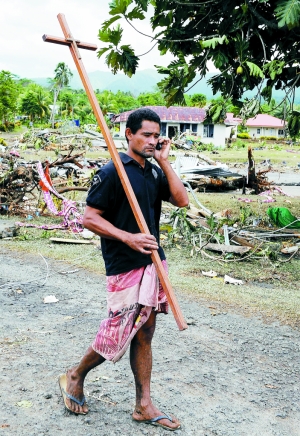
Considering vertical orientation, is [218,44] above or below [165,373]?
above

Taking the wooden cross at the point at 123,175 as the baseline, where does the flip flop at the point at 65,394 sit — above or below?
below

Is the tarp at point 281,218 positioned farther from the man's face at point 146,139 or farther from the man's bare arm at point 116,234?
the man's bare arm at point 116,234

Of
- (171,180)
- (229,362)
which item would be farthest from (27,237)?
(171,180)

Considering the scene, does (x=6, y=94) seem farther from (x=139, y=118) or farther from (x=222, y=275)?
(x=139, y=118)

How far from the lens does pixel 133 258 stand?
294 centimetres

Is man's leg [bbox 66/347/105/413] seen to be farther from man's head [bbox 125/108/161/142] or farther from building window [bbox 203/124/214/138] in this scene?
building window [bbox 203/124/214/138]

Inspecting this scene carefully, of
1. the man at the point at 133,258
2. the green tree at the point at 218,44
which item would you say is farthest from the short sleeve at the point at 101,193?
the green tree at the point at 218,44

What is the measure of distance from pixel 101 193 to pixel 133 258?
0.40m

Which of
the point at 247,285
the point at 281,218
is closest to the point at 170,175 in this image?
the point at 247,285

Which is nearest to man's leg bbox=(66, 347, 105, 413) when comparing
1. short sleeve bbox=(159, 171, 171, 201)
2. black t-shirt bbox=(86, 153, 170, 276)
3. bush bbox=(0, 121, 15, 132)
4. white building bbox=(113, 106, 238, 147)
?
black t-shirt bbox=(86, 153, 170, 276)

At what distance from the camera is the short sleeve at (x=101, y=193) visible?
9.48 feet

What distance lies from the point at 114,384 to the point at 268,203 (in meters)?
10.7

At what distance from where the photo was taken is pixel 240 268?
736cm

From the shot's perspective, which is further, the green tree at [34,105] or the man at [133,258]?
the green tree at [34,105]
